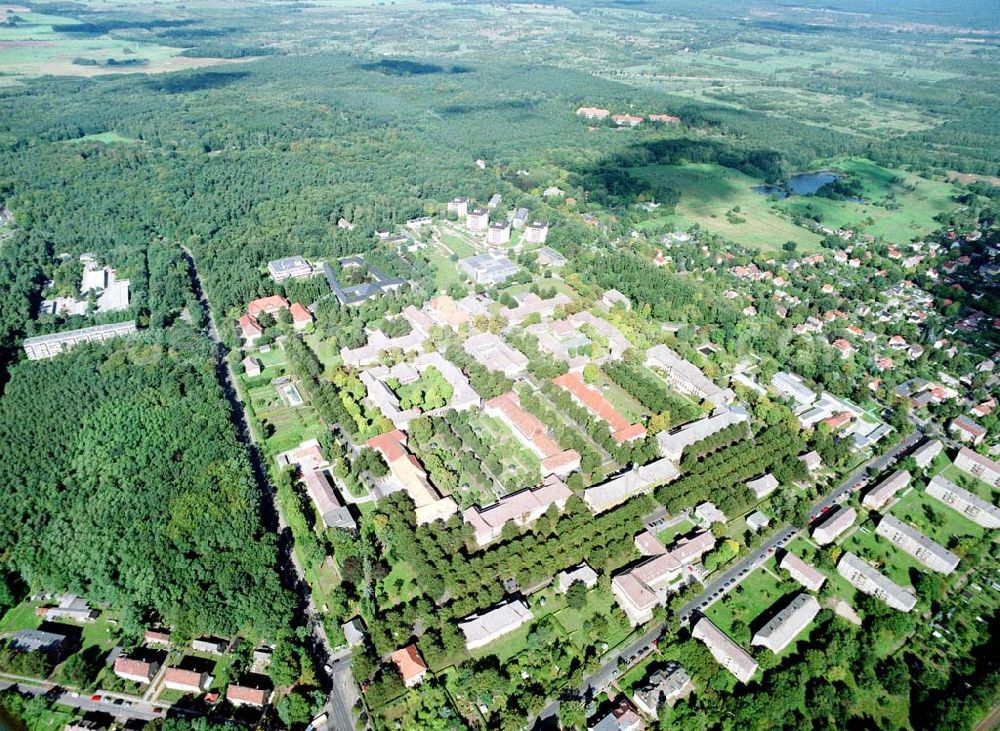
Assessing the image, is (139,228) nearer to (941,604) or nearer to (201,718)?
(201,718)

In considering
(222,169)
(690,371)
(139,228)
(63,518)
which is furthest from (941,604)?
(222,169)

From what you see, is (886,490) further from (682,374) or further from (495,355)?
(495,355)

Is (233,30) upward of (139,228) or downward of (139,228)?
upward

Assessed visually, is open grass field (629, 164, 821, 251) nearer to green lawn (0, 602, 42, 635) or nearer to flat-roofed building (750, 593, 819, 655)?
flat-roofed building (750, 593, 819, 655)

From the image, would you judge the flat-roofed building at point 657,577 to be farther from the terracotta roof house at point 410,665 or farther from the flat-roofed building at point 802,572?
the terracotta roof house at point 410,665

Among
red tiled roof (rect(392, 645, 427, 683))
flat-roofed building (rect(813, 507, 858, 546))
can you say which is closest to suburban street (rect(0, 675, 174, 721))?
red tiled roof (rect(392, 645, 427, 683))
